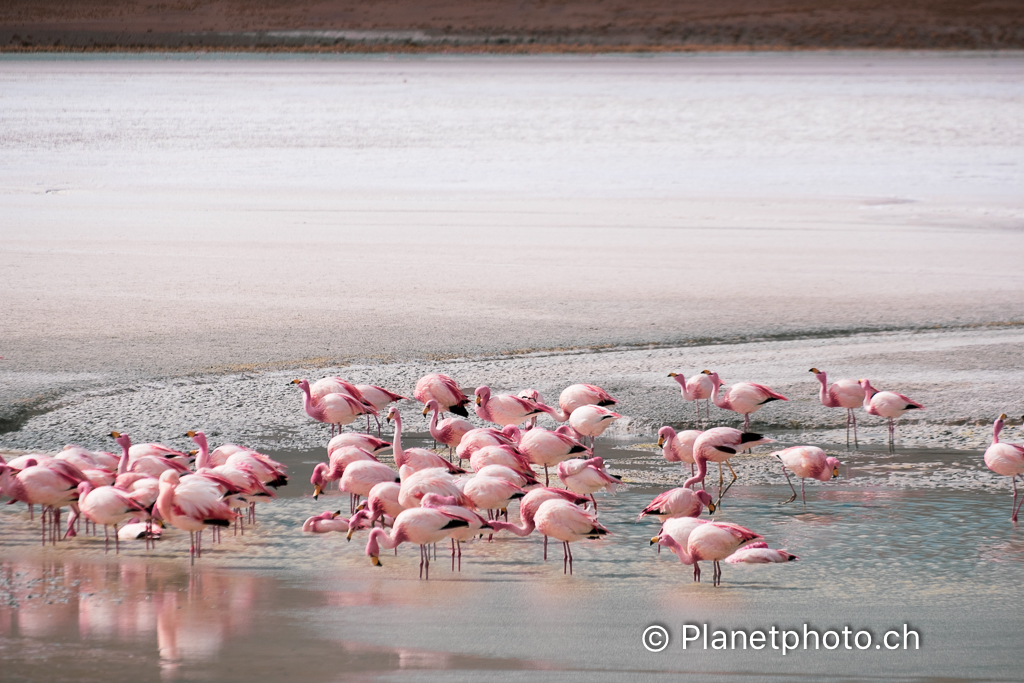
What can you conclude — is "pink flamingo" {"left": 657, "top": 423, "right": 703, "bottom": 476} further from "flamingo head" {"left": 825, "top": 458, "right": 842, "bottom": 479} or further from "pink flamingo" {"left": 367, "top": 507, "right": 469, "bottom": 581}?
"pink flamingo" {"left": 367, "top": 507, "right": 469, "bottom": 581}

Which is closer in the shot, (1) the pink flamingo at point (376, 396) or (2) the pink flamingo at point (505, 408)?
(2) the pink flamingo at point (505, 408)

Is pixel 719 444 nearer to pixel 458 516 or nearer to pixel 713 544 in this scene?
pixel 713 544

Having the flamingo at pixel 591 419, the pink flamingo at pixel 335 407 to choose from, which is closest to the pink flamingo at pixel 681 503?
the flamingo at pixel 591 419

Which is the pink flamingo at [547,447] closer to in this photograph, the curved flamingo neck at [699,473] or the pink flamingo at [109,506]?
the curved flamingo neck at [699,473]

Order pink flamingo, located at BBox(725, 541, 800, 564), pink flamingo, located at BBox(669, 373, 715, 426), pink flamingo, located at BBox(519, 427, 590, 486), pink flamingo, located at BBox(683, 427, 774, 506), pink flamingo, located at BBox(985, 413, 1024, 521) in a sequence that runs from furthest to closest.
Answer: pink flamingo, located at BBox(669, 373, 715, 426), pink flamingo, located at BBox(519, 427, 590, 486), pink flamingo, located at BBox(683, 427, 774, 506), pink flamingo, located at BBox(985, 413, 1024, 521), pink flamingo, located at BBox(725, 541, 800, 564)

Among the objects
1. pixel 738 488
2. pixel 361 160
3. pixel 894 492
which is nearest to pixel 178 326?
pixel 738 488

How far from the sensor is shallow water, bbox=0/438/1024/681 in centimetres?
406

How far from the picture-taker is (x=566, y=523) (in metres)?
4.93

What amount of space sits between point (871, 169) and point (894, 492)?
17.2 m

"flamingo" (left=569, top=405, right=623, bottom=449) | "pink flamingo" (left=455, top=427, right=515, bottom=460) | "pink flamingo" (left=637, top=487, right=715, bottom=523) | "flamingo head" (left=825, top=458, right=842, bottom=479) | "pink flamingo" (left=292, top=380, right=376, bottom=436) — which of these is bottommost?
"pink flamingo" (left=637, top=487, right=715, bottom=523)

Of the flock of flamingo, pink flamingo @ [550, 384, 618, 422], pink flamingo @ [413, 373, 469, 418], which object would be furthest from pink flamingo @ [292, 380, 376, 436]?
pink flamingo @ [550, 384, 618, 422]

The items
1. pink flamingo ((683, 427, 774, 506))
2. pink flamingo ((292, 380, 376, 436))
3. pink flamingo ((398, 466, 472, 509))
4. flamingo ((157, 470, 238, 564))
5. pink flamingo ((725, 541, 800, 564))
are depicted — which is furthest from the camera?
pink flamingo ((292, 380, 376, 436))

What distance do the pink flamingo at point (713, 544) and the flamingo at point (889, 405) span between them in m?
2.21

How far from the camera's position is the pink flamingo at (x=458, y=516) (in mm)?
4927
